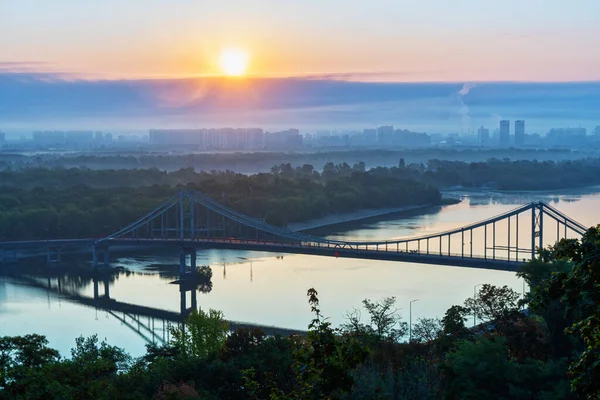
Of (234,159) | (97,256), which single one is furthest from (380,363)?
(234,159)

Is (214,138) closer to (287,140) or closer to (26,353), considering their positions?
(287,140)

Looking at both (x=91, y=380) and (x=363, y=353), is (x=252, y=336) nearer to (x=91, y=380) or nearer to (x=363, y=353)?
(x=91, y=380)

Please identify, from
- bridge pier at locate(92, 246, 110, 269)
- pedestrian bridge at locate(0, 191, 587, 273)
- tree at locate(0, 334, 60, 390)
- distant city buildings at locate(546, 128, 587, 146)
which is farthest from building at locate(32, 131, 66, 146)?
tree at locate(0, 334, 60, 390)

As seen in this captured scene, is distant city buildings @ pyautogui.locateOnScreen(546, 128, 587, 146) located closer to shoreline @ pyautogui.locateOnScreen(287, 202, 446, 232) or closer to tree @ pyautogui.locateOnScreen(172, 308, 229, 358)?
shoreline @ pyautogui.locateOnScreen(287, 202, 446, 232)

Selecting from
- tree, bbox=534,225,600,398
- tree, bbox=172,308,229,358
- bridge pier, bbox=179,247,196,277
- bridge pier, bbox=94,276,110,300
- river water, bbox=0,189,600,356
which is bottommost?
bridge pier, bbox=94,276,110,300

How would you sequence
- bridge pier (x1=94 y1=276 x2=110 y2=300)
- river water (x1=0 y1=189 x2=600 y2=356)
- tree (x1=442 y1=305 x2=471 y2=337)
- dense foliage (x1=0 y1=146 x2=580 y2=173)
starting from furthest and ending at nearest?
dense foliage (x1=0 y1=146 x2=580 y2=173), bridge pier (x1=94 y1=276 x2=110 y2=300), river water (x1=0 y1=189 x2=600 y2=356), tree (x1=442 y1=305 x2=471 y2=337)

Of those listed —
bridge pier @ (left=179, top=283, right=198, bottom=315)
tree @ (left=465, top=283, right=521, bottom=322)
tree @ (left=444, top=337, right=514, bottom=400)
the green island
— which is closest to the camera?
tree @ (left=444, top=337, right=514, bottom=400)
